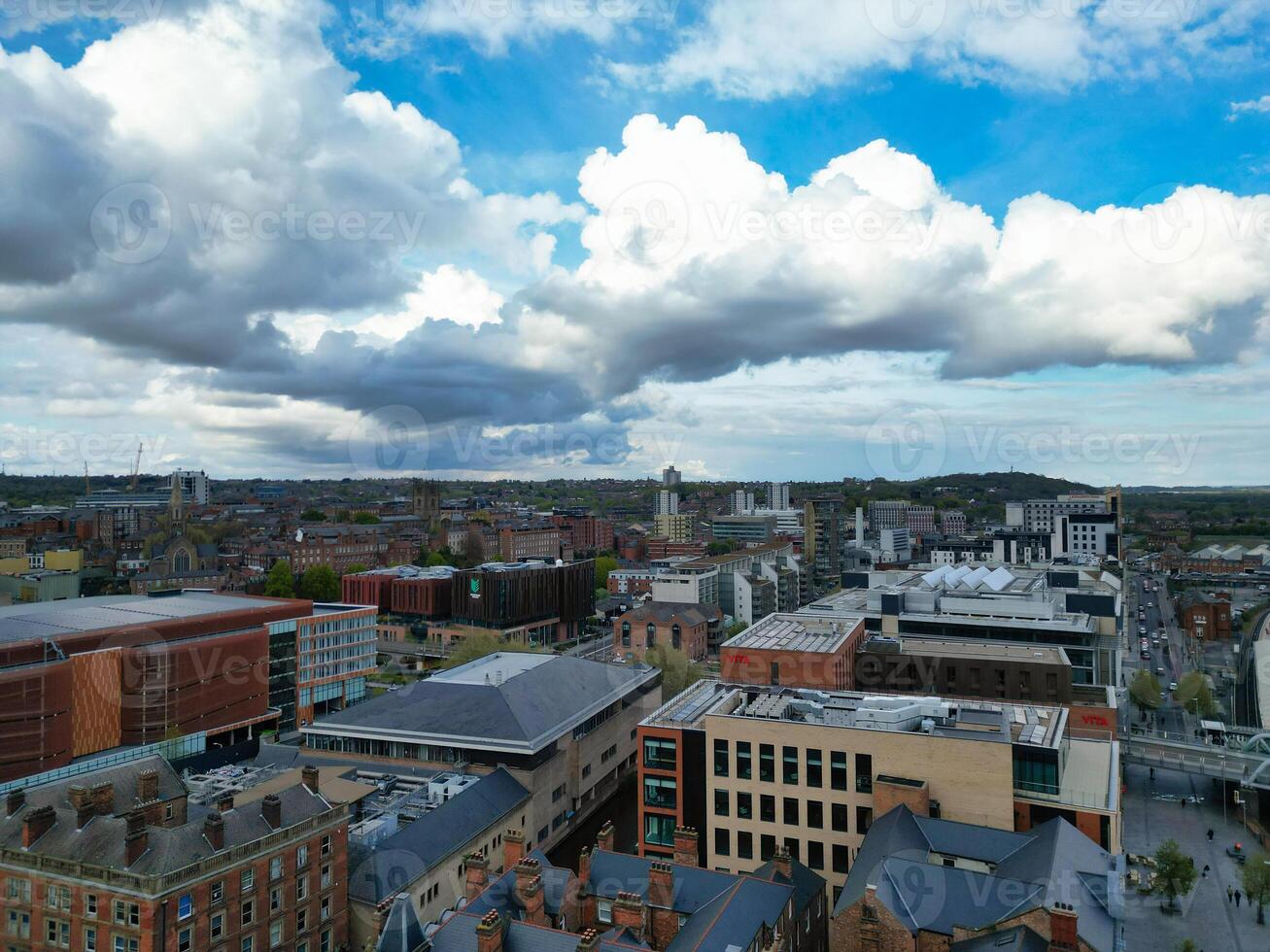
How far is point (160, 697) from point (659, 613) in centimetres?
5590

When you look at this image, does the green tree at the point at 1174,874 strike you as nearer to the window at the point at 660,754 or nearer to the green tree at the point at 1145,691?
the window at the point at 660,754

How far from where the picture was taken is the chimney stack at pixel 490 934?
2220 centimetres

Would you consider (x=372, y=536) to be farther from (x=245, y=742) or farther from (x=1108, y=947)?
(x=1108, y=947)

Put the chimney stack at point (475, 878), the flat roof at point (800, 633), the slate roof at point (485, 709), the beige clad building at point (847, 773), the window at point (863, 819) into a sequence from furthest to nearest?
the flat roof at point (800, 633), the slate roof at point (485, 709), the window at point (863, 819), the beige clad building at point (847, 773), the chimney stack at point (475, 878)

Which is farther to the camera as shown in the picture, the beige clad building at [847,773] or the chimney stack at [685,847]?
the beige clad building at [847,773]

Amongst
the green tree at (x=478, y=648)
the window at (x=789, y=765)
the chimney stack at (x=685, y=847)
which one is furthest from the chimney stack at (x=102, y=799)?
the green tree at (x=478, y=648)

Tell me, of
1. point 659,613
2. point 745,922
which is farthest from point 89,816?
point 659,613

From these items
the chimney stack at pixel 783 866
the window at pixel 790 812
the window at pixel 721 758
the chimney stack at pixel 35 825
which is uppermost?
the chimney stack at pixel 35 825

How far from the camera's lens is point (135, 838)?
2789 centimetres

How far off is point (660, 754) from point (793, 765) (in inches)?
275

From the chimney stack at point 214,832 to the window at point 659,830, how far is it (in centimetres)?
1981

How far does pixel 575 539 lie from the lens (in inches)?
7682

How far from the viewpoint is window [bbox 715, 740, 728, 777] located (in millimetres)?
38656

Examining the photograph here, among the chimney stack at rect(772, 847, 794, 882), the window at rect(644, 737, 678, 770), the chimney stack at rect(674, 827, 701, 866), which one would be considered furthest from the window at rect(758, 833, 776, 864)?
the chimney stack at rect(674, 827, 701, 866)
